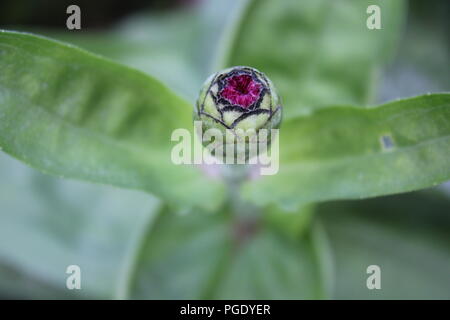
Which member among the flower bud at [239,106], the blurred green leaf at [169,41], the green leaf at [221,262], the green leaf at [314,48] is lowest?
the green leaf at [221,262]

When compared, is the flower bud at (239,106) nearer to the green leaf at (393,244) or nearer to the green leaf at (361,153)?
the green leaf at (361,153)

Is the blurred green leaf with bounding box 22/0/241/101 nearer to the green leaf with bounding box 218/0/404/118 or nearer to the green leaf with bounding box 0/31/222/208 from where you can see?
the green leaf with bounding box 218/0/404/118

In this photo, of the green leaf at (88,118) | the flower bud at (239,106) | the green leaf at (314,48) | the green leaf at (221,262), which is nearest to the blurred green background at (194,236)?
the green leaf at (221,262)

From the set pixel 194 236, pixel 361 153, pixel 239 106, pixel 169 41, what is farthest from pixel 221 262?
pixel 169 41

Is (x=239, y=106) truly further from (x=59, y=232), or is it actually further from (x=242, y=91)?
(x=59, y=232)
